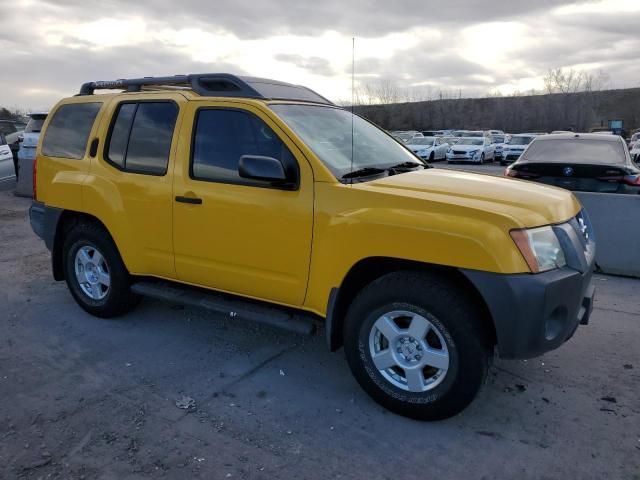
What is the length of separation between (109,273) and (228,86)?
1919 mm

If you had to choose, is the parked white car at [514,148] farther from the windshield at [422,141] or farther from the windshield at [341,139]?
the windshield at [341,139]

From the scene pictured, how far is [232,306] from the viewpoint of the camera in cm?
378

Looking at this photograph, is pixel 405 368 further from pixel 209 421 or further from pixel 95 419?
pixel 95 419

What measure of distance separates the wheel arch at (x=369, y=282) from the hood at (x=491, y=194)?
1.32 feet

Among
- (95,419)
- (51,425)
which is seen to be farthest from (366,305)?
(51,425)

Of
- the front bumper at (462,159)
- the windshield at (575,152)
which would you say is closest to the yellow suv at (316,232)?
the windshield at (575,152)

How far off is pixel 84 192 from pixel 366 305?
109 inches

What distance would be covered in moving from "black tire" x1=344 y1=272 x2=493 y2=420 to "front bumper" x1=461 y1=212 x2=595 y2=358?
15 cm

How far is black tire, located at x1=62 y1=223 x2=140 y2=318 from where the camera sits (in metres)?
4.43

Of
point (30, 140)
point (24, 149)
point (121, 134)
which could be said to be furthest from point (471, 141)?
point (121, 134)

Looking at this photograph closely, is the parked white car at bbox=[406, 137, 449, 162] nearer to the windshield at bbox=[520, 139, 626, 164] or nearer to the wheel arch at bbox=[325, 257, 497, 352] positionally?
the windshield at bbox=[520, 139, 626, 164]

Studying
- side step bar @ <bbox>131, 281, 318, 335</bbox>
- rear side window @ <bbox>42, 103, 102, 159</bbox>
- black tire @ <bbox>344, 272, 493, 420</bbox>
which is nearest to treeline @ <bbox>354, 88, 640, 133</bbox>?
rear side window @ <bbox>42, 103, 102, 159</bbox>

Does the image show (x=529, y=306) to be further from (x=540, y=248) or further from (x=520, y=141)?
(x=520, y=141)

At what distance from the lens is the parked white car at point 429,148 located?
26.1 meters
